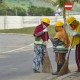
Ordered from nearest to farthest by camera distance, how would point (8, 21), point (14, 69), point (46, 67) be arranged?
1. point (46, 67)
2. point (14, 69)
3. point (8, 21)

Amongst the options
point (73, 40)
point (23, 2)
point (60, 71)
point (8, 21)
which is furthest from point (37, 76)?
point (23, 2)

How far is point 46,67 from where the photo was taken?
508 inches

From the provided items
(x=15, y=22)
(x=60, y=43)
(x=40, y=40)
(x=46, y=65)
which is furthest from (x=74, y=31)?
(x=15, y=22)

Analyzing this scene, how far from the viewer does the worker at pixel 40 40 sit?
1275cm

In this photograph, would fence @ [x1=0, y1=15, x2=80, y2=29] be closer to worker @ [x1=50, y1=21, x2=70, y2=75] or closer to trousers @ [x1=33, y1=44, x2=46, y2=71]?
trousers @ [x1=33, y1=44, x2=46, y2=71]

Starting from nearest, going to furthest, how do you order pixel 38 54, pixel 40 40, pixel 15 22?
1. pixel 40 40
2. pixel 38 54
3. pixel 15 22

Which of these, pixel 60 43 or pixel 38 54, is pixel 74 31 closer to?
pixel 60 43

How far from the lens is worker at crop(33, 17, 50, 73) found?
12750 millimetres

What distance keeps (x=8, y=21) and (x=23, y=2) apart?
89.5ft

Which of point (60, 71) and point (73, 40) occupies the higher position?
point (73, 40)

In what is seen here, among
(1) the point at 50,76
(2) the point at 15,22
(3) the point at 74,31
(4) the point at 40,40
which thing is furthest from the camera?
(2) the point at 15,22

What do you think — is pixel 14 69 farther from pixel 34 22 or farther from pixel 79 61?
pixel 34 22

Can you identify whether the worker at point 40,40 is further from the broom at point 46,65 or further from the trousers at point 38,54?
the broom at point 46,65

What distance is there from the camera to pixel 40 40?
1284cm
